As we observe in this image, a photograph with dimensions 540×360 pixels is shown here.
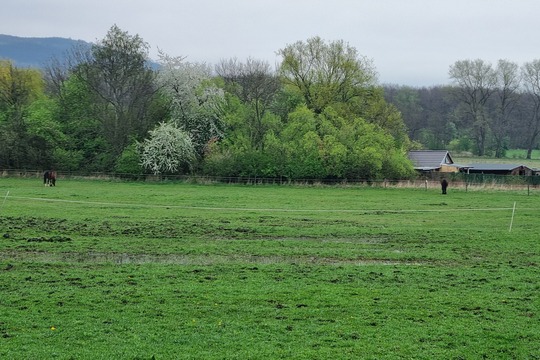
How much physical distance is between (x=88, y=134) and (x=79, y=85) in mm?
6438

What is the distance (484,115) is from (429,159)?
3083 centimetres

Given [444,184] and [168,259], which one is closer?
[168,259]

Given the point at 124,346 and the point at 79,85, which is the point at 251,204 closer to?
the point at 124,346

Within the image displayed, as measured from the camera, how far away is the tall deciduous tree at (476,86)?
10888 cm

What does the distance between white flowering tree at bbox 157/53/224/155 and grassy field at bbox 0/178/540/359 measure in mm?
41518

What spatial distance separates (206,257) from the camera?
18.6m

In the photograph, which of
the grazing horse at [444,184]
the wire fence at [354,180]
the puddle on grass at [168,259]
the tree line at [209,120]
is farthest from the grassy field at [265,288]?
the tree line at [209,120]

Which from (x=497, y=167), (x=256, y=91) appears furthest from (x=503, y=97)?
(x=256, y=91)

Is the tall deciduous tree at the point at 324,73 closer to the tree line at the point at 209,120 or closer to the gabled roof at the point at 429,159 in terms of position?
the tree line at the point at 209,120

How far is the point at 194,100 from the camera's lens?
69.6 m

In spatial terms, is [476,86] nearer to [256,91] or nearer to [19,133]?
[256,91]

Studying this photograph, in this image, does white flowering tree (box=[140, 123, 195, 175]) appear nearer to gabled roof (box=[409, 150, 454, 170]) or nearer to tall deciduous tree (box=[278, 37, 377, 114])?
tall deciduous tree (box=[278, 37, 377, 114])

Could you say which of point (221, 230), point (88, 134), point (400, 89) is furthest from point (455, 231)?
point (400, 89)

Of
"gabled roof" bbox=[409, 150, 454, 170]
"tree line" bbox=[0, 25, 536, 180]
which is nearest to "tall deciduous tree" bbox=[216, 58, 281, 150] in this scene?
"tree line" bbox=[0, 25, 536, 180]
